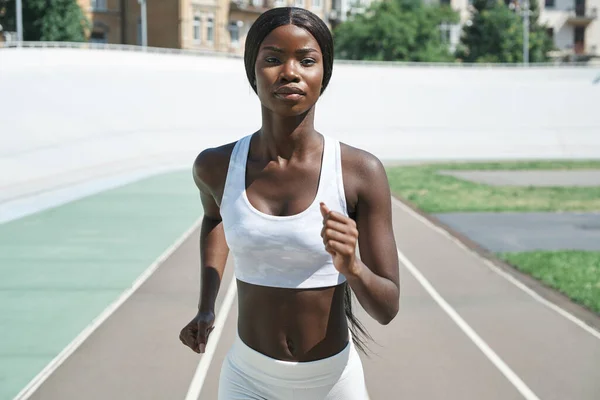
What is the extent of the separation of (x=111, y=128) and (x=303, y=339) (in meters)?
37.7

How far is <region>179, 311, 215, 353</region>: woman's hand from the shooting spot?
363cm

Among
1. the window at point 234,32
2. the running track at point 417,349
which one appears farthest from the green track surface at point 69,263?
the window at point 234,32

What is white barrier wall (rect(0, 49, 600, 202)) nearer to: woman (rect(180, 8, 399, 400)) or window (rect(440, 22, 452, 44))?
woman (rect(180, 8, 399, 400))

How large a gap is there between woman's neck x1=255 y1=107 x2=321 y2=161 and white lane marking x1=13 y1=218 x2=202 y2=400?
17.9ft

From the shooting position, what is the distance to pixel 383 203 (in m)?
3.22

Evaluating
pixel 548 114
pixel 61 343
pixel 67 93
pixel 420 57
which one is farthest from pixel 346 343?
pixel 420 57

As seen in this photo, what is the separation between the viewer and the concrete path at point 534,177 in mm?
33969

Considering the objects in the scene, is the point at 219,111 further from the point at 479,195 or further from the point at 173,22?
the point at 479,195

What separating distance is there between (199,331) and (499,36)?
80.9 meters

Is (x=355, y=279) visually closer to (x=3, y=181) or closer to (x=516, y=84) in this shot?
(x=3, y=181)

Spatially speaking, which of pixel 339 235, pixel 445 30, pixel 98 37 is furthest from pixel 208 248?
pixel 445 30

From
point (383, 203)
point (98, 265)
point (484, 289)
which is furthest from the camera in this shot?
point (98, 265)

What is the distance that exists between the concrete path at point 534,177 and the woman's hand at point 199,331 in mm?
30473

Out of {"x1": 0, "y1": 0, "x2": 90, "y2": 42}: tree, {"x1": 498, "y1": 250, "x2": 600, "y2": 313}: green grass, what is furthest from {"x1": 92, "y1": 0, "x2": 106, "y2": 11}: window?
{"x1": 498, "y1": 250, "x2": 600, "y2": 313}: green grass
